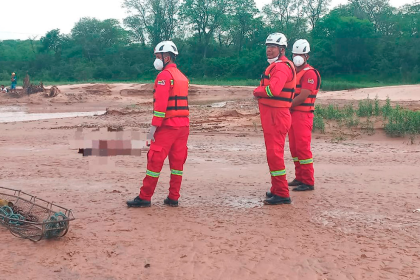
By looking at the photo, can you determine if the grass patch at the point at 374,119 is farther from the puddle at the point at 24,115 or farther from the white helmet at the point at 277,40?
the puddle at the point at 24,115

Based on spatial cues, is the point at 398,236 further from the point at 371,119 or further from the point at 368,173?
the point at 371,119

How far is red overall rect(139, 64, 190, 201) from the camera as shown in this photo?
17.6ft

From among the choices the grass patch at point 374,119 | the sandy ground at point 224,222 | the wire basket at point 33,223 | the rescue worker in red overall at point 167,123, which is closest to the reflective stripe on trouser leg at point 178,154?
the rescue worker in red overall at point 167,123

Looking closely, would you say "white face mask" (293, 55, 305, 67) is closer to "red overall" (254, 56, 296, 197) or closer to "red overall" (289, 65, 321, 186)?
"red overall" (289, 65, 321, 186)

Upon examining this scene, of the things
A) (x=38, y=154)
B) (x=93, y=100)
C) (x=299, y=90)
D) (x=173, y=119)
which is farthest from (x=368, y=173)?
(x=93, y=100)

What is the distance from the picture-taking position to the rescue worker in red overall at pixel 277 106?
562cm

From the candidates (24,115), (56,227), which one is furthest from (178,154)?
(24,115)

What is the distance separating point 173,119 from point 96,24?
225 feet

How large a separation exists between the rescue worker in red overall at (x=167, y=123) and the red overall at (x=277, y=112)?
0.96 metres

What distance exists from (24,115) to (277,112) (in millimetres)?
19245

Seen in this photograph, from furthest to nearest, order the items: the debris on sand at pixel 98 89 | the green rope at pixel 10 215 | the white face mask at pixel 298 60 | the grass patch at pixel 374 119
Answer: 1. the debris on sand at pixel 98 89
2. the grass patch at pixel 374 119
3. the white face mask at pixel 298 60
4. the green rope at pixel 10 215

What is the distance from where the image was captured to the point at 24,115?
73.4 ft

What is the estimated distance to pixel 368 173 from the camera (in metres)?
7.86

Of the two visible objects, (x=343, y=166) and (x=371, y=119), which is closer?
(x=343, y=166)
